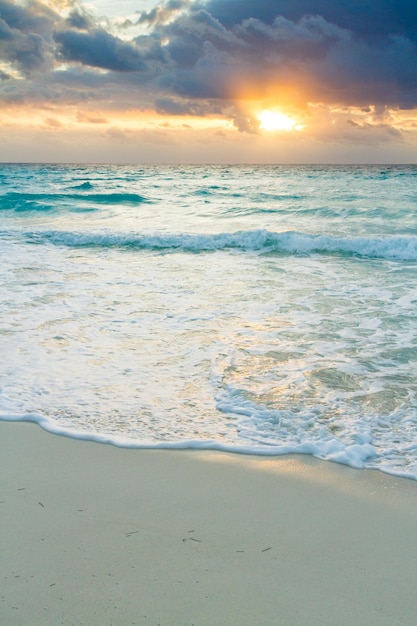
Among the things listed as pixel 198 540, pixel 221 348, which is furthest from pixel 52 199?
pixel 198 540

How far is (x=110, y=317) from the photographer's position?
266 inches

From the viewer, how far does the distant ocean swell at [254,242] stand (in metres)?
13.8

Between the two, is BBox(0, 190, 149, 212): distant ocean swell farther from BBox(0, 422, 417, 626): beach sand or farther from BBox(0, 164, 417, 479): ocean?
BBox(0, 422, 417, 626): beach sand

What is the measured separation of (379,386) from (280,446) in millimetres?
1539

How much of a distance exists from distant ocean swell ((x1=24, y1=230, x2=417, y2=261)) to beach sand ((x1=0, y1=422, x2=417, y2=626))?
10978 mm

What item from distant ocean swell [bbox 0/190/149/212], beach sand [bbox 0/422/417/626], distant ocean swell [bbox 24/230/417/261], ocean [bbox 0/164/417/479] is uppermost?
distant ocean swell [bbox 0/190/149/212]

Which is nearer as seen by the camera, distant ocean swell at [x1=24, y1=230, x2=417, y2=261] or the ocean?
the ocean

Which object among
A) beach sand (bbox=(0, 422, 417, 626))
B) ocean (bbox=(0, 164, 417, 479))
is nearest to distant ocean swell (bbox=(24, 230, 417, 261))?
ocean (bbox=(0, 164, 417, 479))

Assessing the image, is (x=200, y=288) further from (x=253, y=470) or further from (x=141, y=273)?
(x=253, y=470)

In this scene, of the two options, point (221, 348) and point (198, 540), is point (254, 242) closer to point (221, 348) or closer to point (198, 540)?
point (221, 348)

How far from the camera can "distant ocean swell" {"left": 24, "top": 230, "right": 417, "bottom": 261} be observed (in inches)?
544

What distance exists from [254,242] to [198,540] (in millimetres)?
13110

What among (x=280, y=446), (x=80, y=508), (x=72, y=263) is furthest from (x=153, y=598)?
(x=72, y=263)

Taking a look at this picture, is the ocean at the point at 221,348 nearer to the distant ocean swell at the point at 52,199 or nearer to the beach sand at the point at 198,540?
the beach sand at the point at 198,540
